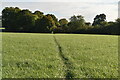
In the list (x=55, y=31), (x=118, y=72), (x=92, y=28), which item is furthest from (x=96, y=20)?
(x=118, y=72)

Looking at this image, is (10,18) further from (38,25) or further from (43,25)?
(43,25)

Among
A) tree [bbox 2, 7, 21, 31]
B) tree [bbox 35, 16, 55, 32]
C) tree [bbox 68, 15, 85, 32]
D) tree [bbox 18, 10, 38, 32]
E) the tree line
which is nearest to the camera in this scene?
the tree line

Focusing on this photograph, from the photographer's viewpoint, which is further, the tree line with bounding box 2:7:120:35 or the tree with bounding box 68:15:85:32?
the tree with bounding box 68:15:85:32

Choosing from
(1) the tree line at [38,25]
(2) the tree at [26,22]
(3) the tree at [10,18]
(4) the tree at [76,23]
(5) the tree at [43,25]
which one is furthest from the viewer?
(4) the tree at [76,23]

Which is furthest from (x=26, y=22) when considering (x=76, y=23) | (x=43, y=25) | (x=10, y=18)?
(x=76, y=23)

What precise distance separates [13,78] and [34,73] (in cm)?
87

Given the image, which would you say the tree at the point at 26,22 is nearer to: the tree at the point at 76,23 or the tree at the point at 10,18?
the tree at the point at 10,18

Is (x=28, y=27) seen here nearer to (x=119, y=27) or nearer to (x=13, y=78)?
(x=119, y=27)

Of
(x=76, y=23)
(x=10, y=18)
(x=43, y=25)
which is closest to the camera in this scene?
(x=43, y=25)

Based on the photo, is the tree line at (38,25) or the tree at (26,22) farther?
the tree at (26,22)

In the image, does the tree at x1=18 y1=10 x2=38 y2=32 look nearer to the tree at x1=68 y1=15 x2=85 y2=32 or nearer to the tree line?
the tree line

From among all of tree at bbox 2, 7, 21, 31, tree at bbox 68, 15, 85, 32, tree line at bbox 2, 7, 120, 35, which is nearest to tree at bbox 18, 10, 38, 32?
tree line at bbox 2, 7, 120, 35

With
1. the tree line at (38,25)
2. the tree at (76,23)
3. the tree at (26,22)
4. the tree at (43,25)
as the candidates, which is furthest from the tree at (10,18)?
the tree at (76,23)

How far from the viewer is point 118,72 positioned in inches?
269
